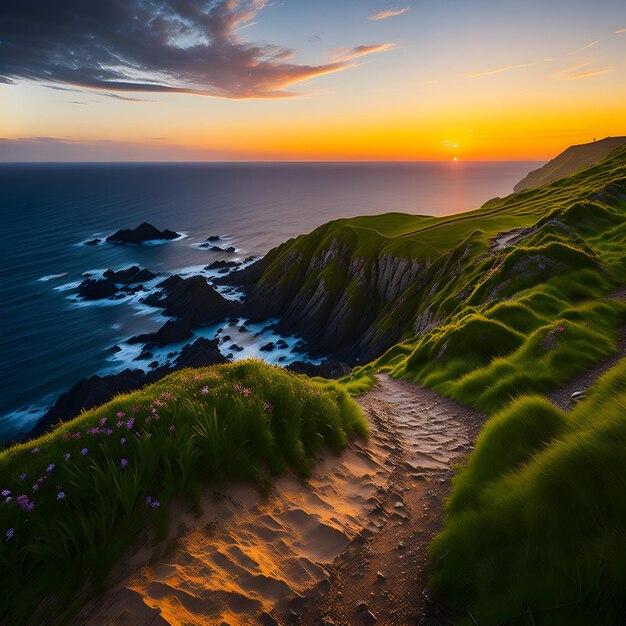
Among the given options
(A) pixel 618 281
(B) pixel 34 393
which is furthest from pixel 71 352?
(A) pixel 618 281

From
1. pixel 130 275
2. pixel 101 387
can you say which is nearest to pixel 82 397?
pixel 101 387

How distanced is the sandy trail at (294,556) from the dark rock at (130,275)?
364 feet

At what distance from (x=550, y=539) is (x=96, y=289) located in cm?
10721

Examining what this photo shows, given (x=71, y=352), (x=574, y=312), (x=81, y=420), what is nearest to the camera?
(x=81, y=420)

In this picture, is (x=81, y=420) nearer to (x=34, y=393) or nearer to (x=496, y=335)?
(x=496, y=335)

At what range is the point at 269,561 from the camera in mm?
4793

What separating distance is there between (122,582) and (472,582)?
3.66 metres

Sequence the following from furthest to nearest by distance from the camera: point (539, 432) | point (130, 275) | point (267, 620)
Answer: point (130, 275) → point (539, 432) → point (267, 620)

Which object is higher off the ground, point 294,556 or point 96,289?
point 294,556

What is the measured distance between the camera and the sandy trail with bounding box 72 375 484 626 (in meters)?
4.02

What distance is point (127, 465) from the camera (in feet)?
16.1

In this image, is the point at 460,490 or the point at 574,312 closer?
the point at 460,490

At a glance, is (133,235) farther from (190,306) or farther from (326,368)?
(326,368)

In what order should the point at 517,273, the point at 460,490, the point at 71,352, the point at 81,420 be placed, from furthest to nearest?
the point at 71,352 < the point at 517,273 < the point at 81,420 < the point at 460,490
